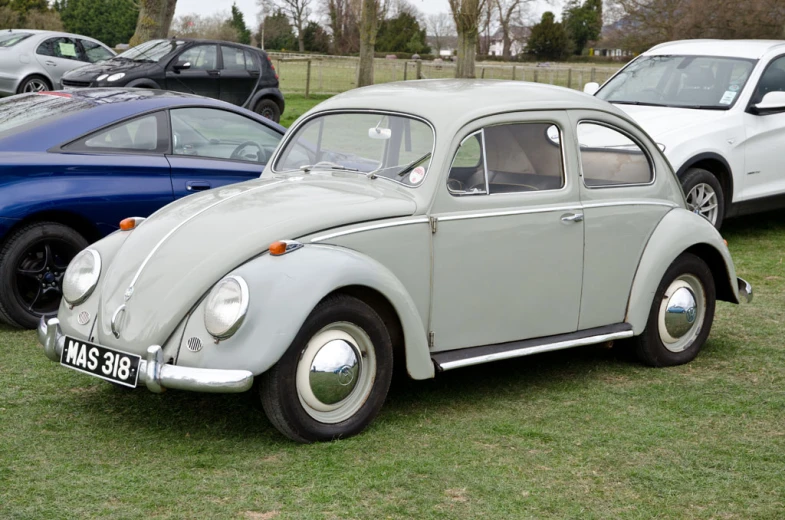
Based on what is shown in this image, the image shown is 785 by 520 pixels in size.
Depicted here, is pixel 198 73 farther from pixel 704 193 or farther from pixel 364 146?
pixel 364 146

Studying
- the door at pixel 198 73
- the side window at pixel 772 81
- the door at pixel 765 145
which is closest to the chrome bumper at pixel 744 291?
the door at pixel 765 145

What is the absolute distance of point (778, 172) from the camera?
10359mm

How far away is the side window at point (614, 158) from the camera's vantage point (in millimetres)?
5832

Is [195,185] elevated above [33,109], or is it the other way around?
[33,109]

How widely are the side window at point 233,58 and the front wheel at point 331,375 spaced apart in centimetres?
1420

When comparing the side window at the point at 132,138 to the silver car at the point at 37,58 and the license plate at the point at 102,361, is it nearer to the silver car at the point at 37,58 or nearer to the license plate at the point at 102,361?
the license plate at the point at 102,361

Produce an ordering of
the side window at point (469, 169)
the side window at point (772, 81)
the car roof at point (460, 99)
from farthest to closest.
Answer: the side window at point (772, 81) → the car roof at point (460, 99) → the side window at point (469, 169)

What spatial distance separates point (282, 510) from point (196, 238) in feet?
4.69

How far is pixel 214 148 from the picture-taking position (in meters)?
7.60

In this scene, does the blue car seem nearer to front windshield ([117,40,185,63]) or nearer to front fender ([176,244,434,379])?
front fender ([176,244,434,379])

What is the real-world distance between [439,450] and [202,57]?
14486mm

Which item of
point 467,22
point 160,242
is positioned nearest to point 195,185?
point 160,242

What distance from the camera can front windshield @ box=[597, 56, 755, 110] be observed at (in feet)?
33.5

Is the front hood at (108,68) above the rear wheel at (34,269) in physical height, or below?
above
